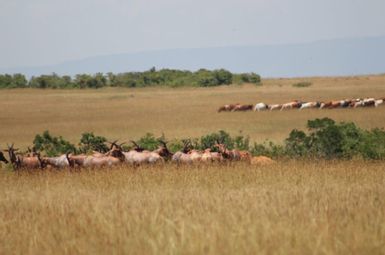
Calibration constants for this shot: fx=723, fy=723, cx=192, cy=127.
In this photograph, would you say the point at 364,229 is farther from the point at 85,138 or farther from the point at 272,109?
the point at 272,109

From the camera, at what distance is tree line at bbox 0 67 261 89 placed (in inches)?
3573

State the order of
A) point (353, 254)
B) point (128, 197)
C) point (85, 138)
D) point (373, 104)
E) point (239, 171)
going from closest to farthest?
point (353, 254) → point (128, 197) → point (239, 171) → point (85, 138) → point (373, 104)

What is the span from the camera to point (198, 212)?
9.23 metres

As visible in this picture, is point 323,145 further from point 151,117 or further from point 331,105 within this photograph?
point 331,105

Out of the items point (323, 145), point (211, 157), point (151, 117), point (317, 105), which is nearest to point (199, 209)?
point (211, 157)

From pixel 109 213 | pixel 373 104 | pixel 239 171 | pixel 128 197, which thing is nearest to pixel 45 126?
pixel 373 104

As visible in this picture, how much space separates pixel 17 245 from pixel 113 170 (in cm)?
766

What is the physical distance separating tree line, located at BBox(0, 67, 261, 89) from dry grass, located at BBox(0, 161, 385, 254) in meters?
73.7

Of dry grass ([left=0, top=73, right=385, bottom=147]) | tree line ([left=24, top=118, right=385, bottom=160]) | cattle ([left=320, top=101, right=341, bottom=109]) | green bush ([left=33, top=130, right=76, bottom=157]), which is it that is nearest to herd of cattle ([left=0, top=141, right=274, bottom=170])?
tree line ([left=24, top=118, right=385, bottom=160])

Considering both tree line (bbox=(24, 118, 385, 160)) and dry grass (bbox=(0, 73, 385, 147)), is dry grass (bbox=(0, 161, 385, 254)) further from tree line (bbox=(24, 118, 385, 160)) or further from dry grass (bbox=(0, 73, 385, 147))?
dry grass (bbox=(0, 73, 385, 147))

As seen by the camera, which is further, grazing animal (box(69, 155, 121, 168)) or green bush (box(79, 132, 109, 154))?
green bush (box(79, 132, 109, 154))

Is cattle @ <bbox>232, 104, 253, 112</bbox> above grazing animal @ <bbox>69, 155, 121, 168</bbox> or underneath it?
underneath

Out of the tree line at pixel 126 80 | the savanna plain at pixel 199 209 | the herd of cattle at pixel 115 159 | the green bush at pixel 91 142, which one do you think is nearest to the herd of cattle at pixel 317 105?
the green bush at pixel 91 142

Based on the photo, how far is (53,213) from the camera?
9.91 metres
